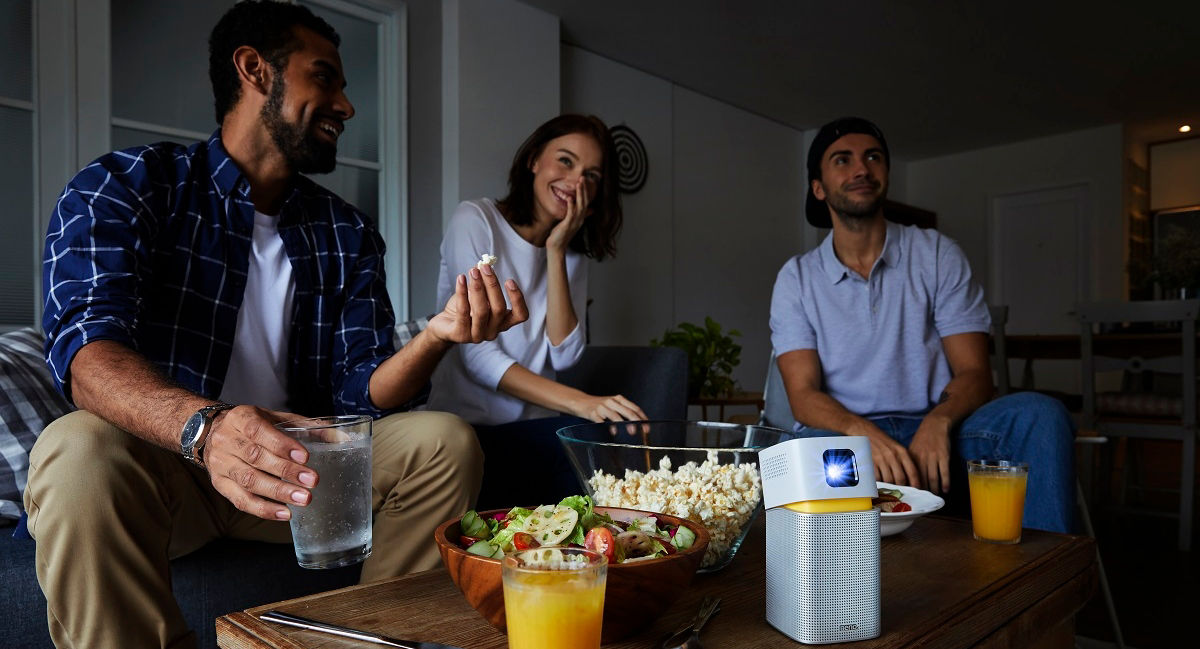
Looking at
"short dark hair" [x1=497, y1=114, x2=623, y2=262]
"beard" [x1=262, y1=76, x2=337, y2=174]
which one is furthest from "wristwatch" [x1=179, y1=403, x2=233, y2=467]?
"short dark hair" [x1=497, y1=114, x2=623, y2=262]

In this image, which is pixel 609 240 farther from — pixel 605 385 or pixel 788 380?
pixel 788 380

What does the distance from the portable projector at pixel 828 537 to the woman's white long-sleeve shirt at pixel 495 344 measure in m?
Answer: 1.29

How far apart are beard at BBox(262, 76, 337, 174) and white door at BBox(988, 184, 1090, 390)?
22.1ft

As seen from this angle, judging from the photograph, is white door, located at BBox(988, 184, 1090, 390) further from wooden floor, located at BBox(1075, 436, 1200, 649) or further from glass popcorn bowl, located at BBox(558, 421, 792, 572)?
glass popcorn bowl, located at BBox(558, 421, 792, 572)

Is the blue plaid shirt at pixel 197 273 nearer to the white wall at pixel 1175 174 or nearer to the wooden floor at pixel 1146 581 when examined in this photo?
the wooden floor at pixel 1146 581

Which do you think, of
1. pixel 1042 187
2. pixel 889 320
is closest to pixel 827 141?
pixel 889 320

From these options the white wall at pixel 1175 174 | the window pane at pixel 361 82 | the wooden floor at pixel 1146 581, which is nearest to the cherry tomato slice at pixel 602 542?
the wooden floor at pixel 1146 581

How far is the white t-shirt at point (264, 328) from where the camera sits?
58.2 inches

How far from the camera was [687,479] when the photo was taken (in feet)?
3.07

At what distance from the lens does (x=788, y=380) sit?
2008mm

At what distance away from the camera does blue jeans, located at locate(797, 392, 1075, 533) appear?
142 centimetres

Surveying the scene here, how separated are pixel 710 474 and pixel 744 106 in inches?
211

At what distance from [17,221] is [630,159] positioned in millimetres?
3214

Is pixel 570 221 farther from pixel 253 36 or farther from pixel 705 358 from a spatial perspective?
pixel 705 358
